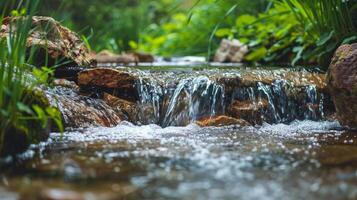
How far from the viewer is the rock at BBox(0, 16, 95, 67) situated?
3.30 metres

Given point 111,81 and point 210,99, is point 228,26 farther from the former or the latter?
point 111,81

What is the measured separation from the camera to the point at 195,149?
2205mm

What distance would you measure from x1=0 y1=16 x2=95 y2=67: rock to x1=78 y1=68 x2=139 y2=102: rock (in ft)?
0.63

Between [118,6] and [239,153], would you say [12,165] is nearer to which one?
[239,153]

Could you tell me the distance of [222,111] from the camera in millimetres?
3254

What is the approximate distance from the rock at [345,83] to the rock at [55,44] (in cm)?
171

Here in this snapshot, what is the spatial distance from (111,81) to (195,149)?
4.01ft

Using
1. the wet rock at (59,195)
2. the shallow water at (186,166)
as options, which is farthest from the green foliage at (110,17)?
the wet rock at (59,195)

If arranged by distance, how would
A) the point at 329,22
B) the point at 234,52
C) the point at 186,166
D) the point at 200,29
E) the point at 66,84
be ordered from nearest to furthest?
the point at 186,166
the point at 66,84
the point at 329,22
the point at 234,52
the point at 200,29

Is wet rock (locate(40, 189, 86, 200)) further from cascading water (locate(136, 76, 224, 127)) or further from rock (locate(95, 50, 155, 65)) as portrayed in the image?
rock (locate(95, 50, 155, 65))

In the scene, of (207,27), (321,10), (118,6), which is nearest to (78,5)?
(118,6)

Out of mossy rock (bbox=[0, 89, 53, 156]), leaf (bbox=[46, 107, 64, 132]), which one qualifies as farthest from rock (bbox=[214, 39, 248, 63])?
leaf (bbox=[46, 107, 64, 132])

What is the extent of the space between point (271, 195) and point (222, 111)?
5.74 feet

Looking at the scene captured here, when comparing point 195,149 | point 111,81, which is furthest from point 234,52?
point 195,149
